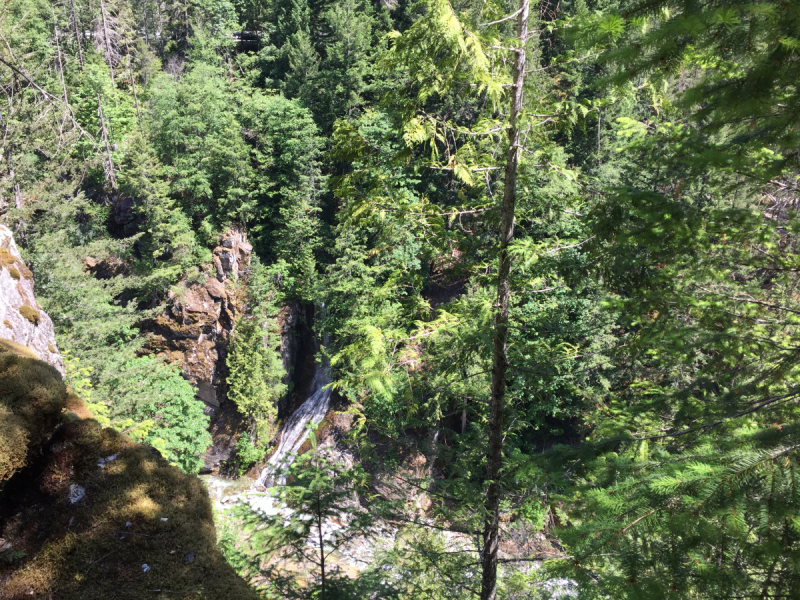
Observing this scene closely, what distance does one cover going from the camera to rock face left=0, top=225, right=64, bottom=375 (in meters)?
7.54

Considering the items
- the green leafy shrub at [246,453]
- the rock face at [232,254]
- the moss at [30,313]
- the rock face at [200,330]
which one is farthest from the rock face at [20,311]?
the rock face at [232,254]

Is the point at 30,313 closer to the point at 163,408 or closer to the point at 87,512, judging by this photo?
the point at 87,512

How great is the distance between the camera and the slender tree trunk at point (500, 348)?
14.9 feet

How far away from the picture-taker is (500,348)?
16.2ft

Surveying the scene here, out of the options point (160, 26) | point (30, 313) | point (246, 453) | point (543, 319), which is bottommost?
point (246, 453)

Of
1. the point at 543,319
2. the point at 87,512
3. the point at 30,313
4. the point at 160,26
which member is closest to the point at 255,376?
the point at 30,313

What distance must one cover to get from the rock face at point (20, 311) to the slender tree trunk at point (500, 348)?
777 cm

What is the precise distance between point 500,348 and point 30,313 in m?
8.80

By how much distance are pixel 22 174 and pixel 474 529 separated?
16.4 meters

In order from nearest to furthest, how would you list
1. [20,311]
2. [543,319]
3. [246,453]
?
1. [543,319]
2. [20,311]
3. [246,453]

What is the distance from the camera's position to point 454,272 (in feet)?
17.6

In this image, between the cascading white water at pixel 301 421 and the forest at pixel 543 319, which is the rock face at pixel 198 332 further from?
the cascading white water at pixel 301 421

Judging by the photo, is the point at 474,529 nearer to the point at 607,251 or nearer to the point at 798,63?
the point at 607,251

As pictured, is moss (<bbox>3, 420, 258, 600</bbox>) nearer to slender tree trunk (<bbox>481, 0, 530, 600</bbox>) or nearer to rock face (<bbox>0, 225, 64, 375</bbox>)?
slender tree trunk (<bbox>481, 0, 530, 600</bbox>)
